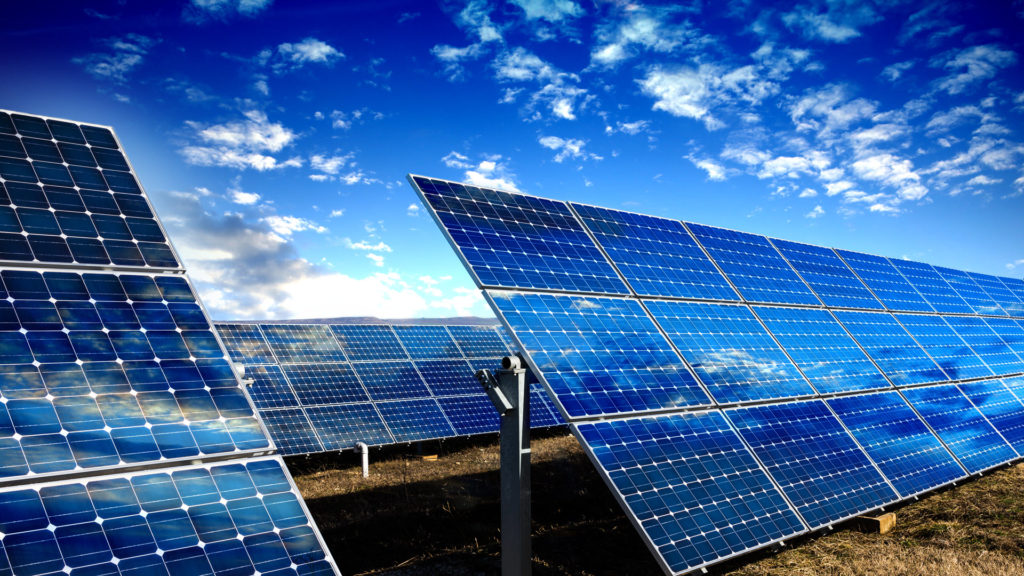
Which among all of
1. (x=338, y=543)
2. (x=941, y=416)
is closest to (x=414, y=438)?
(x=338, y=543)

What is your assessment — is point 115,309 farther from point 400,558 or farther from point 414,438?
point 414,438

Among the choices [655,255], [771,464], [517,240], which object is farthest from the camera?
[655,255]

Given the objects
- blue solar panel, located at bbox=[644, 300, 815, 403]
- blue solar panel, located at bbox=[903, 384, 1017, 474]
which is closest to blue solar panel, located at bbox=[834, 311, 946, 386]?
blue solar panel, located at bbox=[903, 384, 1017, 474]

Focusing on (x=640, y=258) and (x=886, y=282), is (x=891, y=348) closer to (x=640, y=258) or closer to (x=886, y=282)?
(x=886, y=282)

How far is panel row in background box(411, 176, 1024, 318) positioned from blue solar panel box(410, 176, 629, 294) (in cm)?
3

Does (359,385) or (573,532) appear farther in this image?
(359,385)

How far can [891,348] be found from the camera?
2006 centimetres

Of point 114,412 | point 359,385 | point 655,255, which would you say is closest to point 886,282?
point 655,255

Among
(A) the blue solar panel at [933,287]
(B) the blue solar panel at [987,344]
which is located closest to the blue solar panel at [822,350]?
(B) the blue solar panel at [987,344]

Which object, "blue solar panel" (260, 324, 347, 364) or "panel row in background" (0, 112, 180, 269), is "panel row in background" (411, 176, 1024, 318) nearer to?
"panel row in background" (0, 112, 180, 269)

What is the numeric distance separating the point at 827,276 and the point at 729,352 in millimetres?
10061

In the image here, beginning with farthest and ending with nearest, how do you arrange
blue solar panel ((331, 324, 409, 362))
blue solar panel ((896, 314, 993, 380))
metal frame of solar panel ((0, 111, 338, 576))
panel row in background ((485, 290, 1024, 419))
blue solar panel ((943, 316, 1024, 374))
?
blue solar panel ((331, 324, 409, 362)) < blue solar panel ((943, 316, 1024, 374)) < blue solar panel ((896, 314, 993, 380)) < panel row in background ((485, 290, 1024, 419)) < metal frame of solar panel ((0, 111, 338, 576))

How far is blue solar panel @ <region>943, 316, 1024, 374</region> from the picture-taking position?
78.1 ft

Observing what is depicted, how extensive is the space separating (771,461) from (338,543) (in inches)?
427
